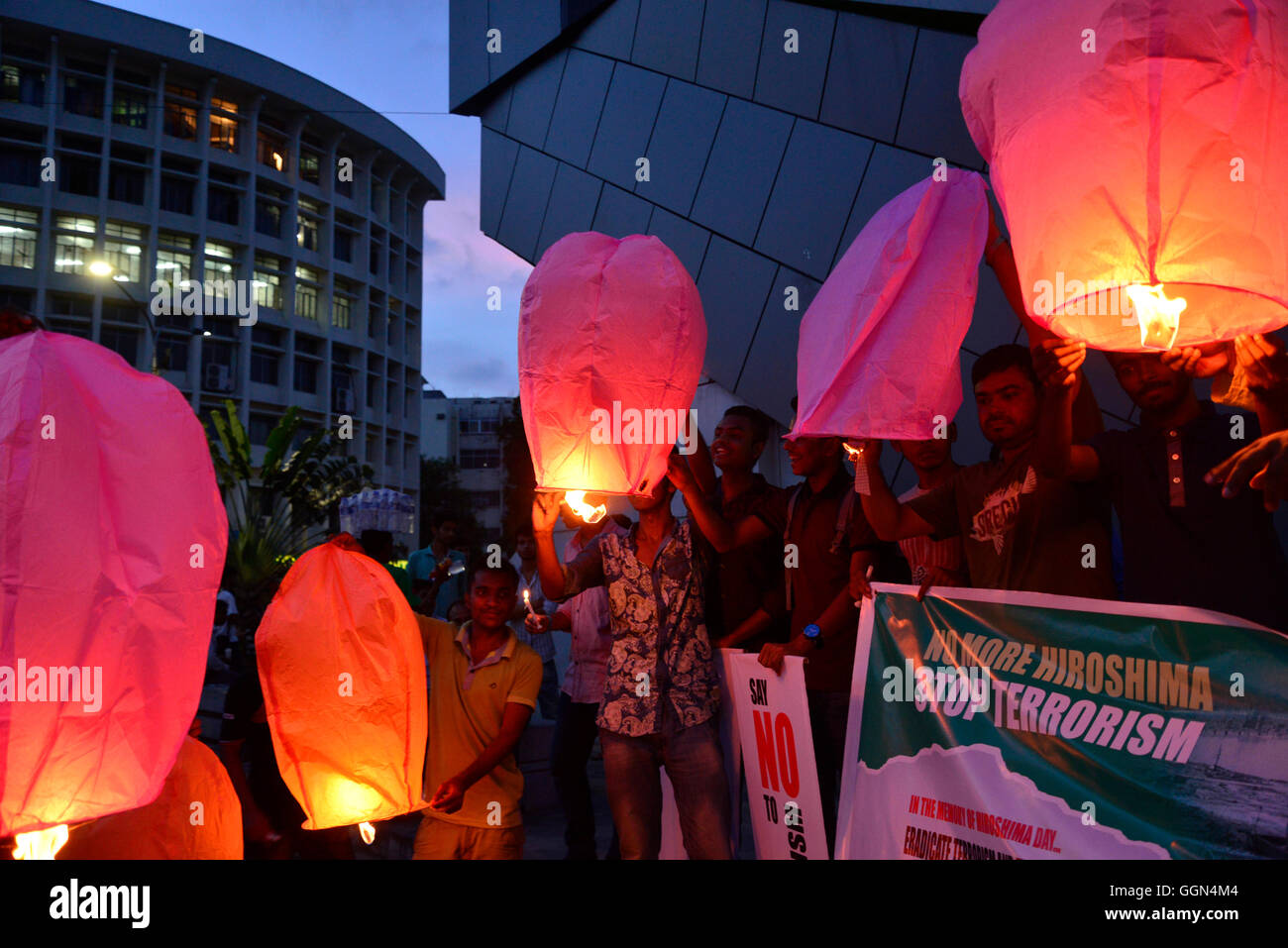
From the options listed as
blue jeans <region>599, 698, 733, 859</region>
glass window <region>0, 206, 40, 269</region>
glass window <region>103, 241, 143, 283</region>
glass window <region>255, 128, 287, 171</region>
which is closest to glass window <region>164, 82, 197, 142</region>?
glass window <region>255, 128, 287, 171</region>

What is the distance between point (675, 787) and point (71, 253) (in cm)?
4636

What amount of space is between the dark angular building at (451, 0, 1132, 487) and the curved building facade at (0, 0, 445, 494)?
28184 mm

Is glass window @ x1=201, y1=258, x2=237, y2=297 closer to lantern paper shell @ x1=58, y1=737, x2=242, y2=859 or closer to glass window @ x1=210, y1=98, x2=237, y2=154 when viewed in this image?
glass window @ x1=210, y1=98, x2=237, y2=154

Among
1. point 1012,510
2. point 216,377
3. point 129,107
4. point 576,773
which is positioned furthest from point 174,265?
point 1012,510

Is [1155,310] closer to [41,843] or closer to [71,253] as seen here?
[41,843]

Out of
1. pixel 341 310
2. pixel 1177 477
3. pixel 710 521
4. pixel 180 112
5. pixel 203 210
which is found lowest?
pixel 710 521

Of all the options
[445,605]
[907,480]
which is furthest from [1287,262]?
[445,605]

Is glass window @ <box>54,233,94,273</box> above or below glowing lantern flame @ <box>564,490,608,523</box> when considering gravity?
above

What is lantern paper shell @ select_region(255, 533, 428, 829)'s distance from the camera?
3363 millimetres

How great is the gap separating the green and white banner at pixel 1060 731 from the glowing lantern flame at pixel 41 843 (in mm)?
2415

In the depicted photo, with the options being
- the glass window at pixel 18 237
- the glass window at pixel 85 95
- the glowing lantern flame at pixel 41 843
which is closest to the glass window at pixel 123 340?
the glass window at pixel 18 237

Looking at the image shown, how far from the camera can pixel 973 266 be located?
3.07 metres

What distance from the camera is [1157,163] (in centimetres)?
213
